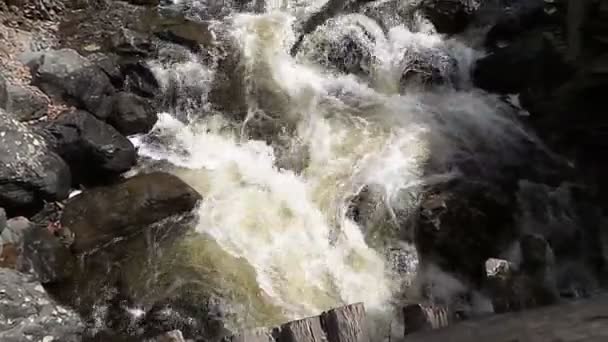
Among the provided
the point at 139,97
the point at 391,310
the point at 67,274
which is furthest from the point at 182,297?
the point at 139,97

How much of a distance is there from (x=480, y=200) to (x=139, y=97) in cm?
472

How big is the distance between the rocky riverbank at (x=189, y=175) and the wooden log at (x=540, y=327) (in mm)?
2460

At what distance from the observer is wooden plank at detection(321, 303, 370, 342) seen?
205cm

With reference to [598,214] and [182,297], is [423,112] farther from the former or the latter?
[182,297]

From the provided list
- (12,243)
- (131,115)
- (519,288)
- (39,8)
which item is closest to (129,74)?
(131,115)

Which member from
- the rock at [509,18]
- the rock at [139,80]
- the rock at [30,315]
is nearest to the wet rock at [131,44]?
the rock at [139,80]

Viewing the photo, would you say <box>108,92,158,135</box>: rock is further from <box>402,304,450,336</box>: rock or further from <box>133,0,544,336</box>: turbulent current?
<box>402,304,450,336</box>: rock

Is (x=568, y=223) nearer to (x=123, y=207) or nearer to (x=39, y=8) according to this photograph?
(x=123, y=207)

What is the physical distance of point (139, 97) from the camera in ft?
28.4

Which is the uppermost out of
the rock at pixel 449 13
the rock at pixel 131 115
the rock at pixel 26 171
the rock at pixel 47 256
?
the rock at pixel 449 13

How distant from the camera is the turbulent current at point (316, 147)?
645 centimetres

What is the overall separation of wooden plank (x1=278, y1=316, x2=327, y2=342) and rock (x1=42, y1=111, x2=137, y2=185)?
19.1 ft

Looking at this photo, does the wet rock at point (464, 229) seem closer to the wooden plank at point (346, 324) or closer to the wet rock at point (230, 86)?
the wet rock at point (230, 86)

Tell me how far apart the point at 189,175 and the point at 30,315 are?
281 centimetres
